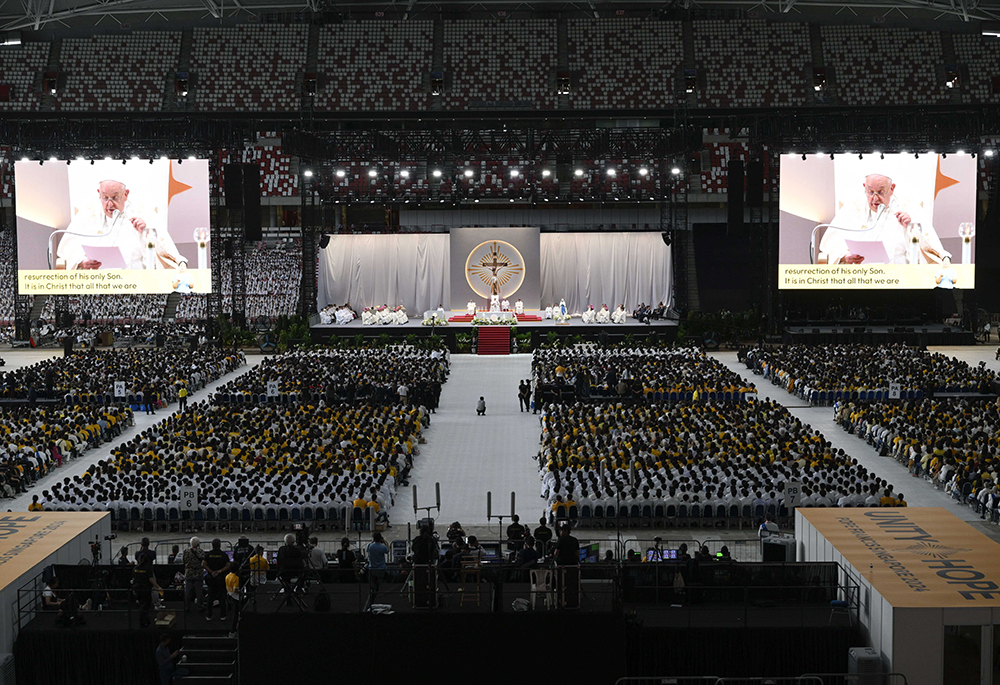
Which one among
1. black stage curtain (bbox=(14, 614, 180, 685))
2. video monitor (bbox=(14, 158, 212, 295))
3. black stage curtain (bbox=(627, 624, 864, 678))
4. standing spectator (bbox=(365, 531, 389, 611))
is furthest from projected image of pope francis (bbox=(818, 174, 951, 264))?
black stage curtain (bbox=(14, 614, 180, 685))

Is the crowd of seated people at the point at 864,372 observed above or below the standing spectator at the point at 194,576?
above

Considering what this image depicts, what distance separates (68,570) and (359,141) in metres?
35.2

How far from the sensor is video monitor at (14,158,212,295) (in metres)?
44.8

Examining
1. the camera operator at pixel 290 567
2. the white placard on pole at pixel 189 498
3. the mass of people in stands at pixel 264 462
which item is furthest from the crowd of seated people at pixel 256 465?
the camera operator at pixel 290 567

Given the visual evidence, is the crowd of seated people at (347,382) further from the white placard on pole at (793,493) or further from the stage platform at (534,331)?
the white placard on pole at (793,493)

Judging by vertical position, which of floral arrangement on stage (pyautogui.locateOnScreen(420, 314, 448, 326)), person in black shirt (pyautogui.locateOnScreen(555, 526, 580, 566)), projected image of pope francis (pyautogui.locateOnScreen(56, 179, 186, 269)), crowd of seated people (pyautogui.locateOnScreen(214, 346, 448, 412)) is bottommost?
person in black shirt (pyautogui.locateOnScreen(555, 526, 580, 566))

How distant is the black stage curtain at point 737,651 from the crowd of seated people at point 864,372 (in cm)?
1903

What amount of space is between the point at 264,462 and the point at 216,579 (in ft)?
24.2

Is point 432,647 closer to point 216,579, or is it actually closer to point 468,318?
point 216,579

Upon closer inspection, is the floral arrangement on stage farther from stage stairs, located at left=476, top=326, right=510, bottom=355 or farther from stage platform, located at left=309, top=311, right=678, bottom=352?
stage stairs, located at left=476, top=326, right=510, bottom=355

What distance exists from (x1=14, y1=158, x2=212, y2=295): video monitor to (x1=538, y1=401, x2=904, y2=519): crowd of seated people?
26946mm

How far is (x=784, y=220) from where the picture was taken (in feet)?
145

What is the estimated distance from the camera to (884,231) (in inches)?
1731

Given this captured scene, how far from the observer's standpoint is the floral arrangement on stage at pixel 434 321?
4681 cm
